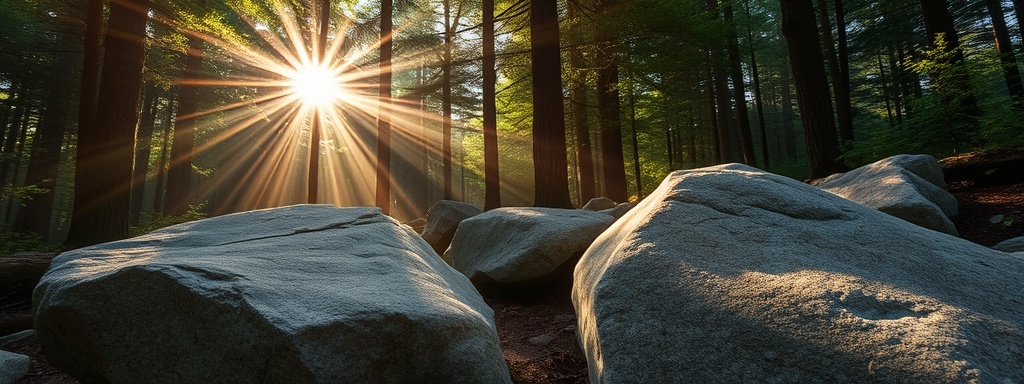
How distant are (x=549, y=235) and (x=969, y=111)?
943 cm

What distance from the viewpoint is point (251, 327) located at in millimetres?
1587

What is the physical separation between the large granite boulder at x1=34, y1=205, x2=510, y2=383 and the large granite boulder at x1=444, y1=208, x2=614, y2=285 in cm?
214

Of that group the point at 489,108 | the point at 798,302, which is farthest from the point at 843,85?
the point at 798,302

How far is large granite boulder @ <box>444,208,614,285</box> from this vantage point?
4.21 meters

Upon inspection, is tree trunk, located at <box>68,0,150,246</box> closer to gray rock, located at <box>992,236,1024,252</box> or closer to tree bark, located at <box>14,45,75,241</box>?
gray rock, located at <box>992,236,1024,252</box>

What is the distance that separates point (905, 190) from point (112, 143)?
33.3 feet

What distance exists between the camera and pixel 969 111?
8.27 meters

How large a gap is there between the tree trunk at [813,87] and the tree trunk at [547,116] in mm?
4029

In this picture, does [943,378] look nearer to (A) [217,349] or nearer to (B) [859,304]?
(B) [859,304]

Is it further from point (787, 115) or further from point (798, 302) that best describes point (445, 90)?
point (787, 115)

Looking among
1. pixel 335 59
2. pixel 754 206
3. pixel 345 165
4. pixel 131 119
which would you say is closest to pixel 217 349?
pixel 754 206

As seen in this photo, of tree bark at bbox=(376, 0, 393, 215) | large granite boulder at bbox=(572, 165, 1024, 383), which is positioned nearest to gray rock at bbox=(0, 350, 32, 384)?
large granite boulder at bbox=(572, 165, 1024, 383)

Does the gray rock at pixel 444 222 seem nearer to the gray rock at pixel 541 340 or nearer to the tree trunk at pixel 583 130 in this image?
the gray rock at pixel 541 340

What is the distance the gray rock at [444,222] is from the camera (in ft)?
27.8
